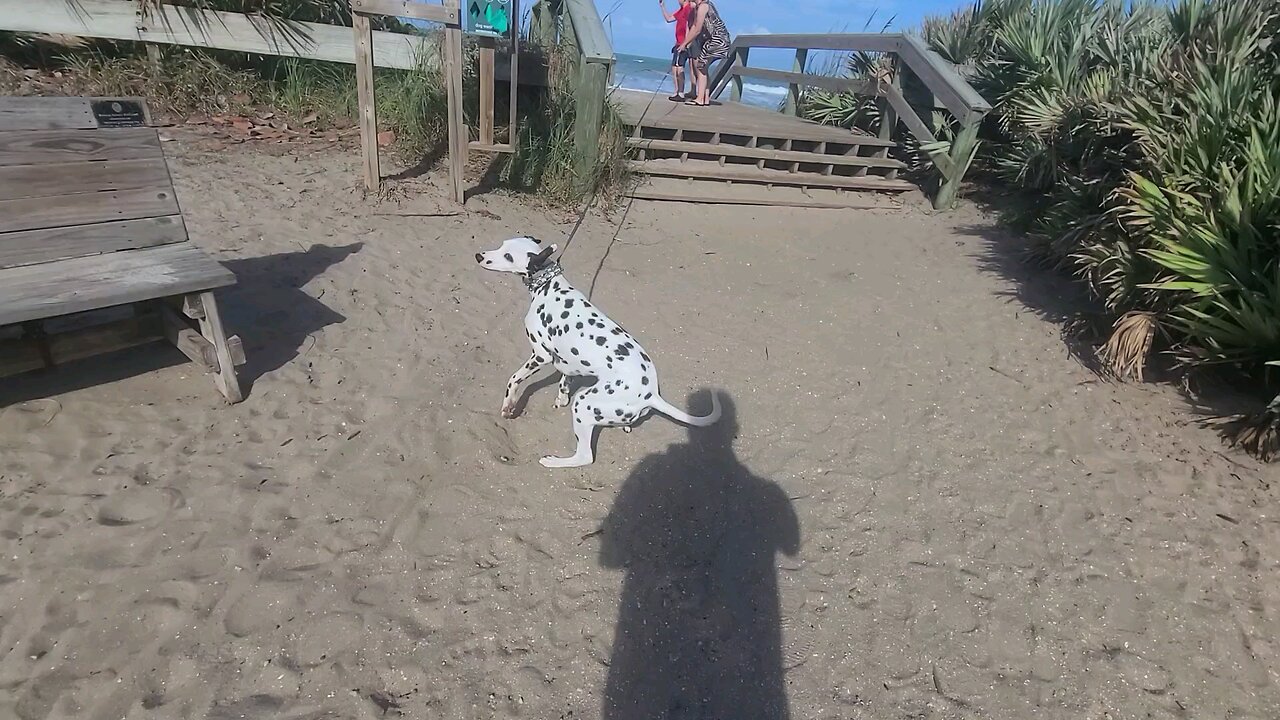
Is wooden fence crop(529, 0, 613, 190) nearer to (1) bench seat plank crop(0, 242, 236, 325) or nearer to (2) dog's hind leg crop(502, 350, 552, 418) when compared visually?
(2) dog's hind leg crop(502, 350, 552, 418)

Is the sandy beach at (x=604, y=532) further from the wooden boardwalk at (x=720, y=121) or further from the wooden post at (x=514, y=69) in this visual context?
the wooden boardwalk at (x=720, y=121)

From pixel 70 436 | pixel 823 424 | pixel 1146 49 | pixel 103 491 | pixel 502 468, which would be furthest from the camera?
pixel 1146 49

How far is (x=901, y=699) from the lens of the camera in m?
2.70

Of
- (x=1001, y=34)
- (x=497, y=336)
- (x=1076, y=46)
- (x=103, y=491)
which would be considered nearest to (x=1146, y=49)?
(x=1076, y=46)

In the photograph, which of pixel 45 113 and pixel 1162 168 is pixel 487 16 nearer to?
pixel 45 113

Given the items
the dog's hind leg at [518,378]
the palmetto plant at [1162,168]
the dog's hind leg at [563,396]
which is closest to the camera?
the dog's hind leg at [518,378]

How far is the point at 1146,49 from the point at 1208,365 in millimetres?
3389

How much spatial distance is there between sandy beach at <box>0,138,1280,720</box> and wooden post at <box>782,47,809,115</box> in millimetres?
6771

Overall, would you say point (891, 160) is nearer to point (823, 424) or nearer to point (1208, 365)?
point (1208, 365)

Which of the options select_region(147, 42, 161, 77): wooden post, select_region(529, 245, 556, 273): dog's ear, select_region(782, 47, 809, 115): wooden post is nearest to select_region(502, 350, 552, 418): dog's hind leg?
select_region(529, 245, 556, 273): dog's ear

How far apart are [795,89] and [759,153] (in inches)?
147

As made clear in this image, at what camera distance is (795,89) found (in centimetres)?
1118

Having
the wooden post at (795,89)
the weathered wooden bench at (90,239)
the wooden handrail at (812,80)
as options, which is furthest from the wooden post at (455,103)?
the wooden post at (795,89)

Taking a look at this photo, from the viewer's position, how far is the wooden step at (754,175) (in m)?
7.73
